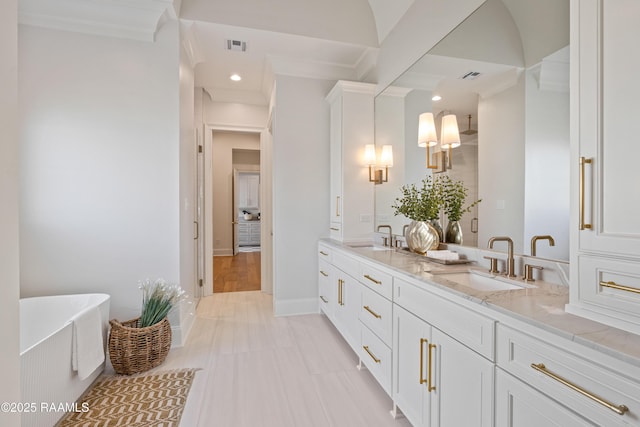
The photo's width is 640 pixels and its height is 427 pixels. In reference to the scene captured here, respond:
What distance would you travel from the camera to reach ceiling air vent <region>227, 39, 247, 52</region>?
117 inches

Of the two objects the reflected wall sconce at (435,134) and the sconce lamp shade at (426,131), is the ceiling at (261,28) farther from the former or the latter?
the sconce lamp shade at (426,131)

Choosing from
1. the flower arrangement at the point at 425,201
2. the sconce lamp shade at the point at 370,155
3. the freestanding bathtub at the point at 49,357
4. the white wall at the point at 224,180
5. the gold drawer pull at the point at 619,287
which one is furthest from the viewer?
the white wall at the point at 224,180

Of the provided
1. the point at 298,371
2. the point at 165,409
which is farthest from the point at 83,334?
the point at 298,371

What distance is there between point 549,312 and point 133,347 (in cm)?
240

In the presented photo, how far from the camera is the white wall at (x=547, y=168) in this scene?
1.30 m

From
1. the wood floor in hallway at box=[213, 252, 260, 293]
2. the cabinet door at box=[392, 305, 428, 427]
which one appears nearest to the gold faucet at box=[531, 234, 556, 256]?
the cabinet door at box=[392, 305, 428, 427]

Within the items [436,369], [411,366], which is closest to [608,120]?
[436,369]

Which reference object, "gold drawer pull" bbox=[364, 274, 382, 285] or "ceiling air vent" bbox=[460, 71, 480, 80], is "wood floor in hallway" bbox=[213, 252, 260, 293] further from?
"ceiling air vent" bbox=[460, 71, 480, 80]

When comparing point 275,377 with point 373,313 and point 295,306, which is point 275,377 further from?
point 295,306

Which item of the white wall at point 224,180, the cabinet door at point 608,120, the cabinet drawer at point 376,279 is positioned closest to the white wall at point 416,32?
the cabinet door at point 608,120

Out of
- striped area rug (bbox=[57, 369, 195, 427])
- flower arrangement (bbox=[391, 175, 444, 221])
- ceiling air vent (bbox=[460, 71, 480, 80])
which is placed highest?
ceiling air vent (bbox=[460, 71, 480, 80])

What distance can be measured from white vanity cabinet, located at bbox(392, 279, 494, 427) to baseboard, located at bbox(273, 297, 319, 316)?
5.94 ft

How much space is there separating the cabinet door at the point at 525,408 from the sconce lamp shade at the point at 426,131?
1640 mm

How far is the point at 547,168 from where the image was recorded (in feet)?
4.57
